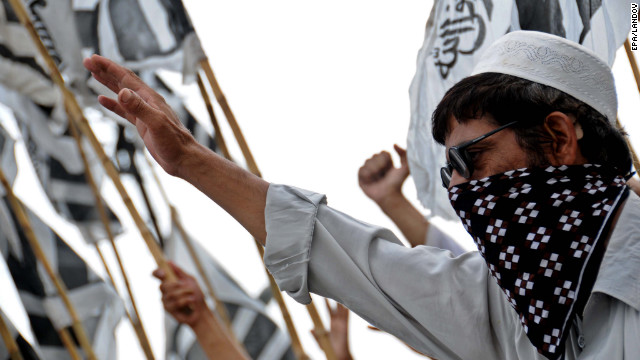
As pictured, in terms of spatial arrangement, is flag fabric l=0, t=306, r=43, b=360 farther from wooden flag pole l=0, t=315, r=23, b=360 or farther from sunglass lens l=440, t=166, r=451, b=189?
sunglass lens l=440, t=166, r=451, b=189

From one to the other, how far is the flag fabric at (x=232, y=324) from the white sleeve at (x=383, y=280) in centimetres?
226

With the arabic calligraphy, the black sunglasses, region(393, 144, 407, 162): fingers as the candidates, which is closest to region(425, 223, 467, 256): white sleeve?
region(393, 144, 407, 162): fingers

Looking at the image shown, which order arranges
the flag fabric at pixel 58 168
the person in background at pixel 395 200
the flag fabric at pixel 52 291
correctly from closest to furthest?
the person in background at pixel 395 200
the flag fabric at pixel 52 291
the flag fabric at pixel 58 168

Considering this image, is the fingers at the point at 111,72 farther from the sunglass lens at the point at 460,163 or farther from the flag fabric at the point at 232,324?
the flag fabric at the point at 232,324

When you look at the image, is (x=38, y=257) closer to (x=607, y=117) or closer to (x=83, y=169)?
(x=83, y=169)

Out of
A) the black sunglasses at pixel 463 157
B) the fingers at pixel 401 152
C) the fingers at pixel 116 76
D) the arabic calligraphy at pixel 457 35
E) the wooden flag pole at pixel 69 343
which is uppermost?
the fingers at pixel 116 76

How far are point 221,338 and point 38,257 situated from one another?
1733 mm

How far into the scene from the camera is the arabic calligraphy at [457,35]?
8.23 ft

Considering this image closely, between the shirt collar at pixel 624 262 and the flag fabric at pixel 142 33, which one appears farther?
the flag fabric at pixel 142 33

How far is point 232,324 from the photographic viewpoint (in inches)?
140

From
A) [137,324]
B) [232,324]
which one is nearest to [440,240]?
[232,324]

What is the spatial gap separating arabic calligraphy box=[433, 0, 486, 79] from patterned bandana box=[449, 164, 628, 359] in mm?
1432

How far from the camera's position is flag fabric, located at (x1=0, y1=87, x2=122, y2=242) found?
3.92 meters

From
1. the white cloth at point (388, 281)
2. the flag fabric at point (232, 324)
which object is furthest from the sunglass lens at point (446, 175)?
the flag fabric at point (232, 324)
